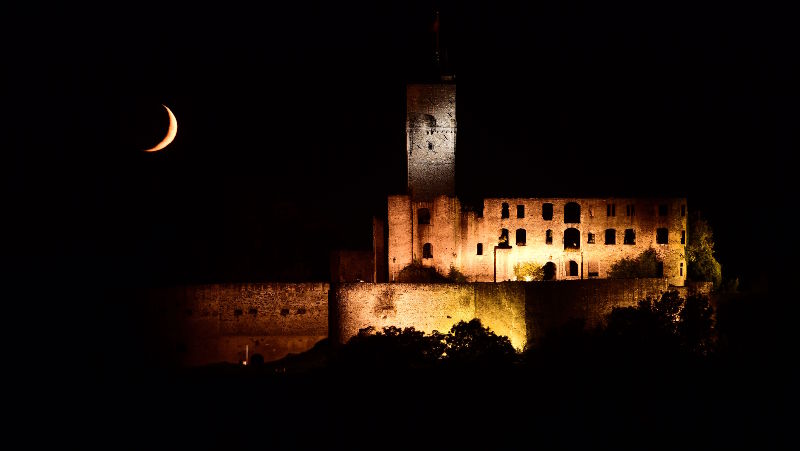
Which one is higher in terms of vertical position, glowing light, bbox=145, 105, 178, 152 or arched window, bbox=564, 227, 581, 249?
glowing light, bbox=145, 105, 178, 152

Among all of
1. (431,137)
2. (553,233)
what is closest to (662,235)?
(553,233)

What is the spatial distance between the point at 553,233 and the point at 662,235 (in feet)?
15.9

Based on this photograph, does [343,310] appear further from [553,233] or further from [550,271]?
[553,233]

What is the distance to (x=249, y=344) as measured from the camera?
56656 mm

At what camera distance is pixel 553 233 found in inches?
2343

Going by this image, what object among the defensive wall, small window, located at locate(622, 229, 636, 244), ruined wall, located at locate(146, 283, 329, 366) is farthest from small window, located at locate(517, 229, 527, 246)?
ruined wall, located at locate(146, 283, 329, 366)

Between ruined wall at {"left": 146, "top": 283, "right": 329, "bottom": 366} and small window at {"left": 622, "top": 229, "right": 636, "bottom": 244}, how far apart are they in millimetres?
13616

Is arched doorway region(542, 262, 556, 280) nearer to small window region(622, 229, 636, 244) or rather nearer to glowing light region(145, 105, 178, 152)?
small window region(622, 229, 636, 244)

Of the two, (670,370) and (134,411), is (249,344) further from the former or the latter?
(670,370)

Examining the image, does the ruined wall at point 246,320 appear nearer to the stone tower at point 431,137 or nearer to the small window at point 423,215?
the small window at point 423,215

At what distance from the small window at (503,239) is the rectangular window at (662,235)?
265 inches

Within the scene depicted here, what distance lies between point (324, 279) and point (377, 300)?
45.1 ft

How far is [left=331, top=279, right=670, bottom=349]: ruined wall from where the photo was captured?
175 feet

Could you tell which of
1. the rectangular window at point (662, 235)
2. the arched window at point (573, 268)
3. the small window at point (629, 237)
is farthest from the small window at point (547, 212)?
the rectangular window at point (662, 235)
